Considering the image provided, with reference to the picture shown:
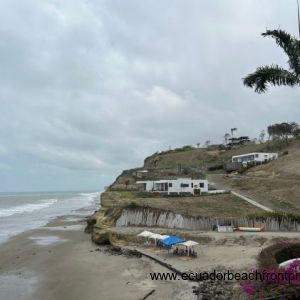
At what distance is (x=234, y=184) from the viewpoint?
199ft

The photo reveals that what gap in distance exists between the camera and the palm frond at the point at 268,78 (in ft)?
55.2

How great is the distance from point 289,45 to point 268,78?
161 cm

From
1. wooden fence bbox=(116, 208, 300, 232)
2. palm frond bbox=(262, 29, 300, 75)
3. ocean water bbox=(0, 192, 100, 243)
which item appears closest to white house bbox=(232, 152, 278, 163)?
ocean water bbox=(0, 192, 100, 243)

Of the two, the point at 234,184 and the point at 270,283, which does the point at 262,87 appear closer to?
the point at 270,283

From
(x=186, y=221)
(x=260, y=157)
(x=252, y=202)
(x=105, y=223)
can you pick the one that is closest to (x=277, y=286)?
(x=186, y=221)

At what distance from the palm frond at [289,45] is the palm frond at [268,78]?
1.18 ft

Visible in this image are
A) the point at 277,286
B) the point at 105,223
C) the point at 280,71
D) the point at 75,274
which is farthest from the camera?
the point at 105,223

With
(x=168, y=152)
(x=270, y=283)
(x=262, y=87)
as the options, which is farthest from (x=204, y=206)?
(x=168, y=152)

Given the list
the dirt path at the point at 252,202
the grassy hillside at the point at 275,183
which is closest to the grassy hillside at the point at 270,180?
the grassy hillside at the point at 275,183

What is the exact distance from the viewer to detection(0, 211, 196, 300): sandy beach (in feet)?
54.7

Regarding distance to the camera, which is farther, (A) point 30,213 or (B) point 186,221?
(A) point 30,213

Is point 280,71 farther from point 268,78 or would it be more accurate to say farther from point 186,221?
point 186,221

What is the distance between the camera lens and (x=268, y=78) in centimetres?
1706

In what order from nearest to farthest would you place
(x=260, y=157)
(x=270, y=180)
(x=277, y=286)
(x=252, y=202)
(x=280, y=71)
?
1. (x=277, y=286)
2. (x=280, y=71)
3. (x=252, y=202)
4. (x=270, y=180)
5. (x=260, y=157)
